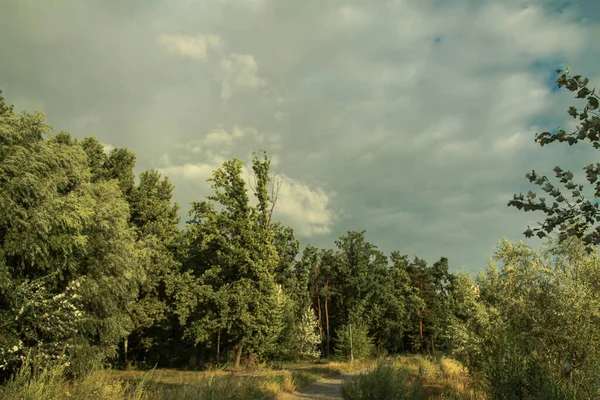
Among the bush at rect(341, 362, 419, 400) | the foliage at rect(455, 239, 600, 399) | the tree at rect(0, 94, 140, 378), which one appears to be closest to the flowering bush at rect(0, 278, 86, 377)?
the tree at rect(0, 94, 140, 378)

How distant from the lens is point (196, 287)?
30.9 metres

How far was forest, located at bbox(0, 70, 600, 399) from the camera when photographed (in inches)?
373

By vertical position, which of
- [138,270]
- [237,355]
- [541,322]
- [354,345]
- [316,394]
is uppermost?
[138,270]

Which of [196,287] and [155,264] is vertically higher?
[155,264]

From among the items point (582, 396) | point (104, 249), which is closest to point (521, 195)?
point (582, 396)

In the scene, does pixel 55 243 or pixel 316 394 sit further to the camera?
pixel 316 394

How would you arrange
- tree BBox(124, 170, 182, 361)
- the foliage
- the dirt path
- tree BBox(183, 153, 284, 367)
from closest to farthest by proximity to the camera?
1. the foliage
2. the dirt path
3. tree BBox(183, 153, 284, 367)
4. tree BBox(124, 170, 182, 361)

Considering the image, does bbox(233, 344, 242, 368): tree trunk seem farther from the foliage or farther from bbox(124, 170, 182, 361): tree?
the foliage

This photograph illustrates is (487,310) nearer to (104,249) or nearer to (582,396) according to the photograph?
(582,396)

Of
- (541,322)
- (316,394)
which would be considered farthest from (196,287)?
(541,322)

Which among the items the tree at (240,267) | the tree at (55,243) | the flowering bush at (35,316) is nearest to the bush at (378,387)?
the flowering bush at (35,316)

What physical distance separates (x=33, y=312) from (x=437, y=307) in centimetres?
6466

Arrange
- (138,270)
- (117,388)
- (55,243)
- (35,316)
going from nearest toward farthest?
(117,388) → (35,316) → (55,243) → (138,270)

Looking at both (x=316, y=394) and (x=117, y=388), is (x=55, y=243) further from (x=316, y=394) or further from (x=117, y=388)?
(x=316, y=394)
